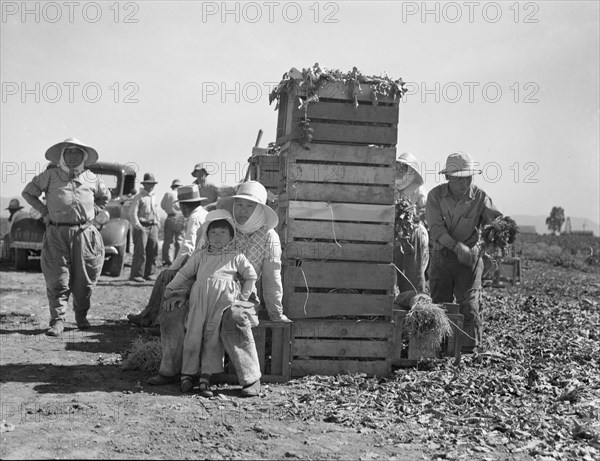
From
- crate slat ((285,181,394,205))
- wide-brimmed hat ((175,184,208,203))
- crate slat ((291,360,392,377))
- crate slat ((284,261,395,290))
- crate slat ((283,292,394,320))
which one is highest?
wide-brimmed hat ((175,184,208,203))

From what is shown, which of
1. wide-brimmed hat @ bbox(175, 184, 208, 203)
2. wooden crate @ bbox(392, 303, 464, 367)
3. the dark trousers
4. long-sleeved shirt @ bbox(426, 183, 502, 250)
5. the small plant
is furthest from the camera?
the dark trousers

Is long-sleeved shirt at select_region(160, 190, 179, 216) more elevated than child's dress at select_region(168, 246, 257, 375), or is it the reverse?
long-sleeved shirt at select_region(160, 190, 179, 216)

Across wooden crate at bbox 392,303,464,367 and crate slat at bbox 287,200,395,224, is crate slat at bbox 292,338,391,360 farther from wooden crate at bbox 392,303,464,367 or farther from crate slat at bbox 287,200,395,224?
crate slat at bbox 287,200,395,224

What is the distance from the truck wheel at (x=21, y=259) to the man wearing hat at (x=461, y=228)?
1088cm

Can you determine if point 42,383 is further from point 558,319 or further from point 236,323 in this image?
point 558,319

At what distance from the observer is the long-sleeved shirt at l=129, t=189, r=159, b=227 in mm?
14328

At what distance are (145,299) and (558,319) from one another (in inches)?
269

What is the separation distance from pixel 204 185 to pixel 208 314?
20.9 feet

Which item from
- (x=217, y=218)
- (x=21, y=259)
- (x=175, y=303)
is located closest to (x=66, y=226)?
(x=175, y=303)

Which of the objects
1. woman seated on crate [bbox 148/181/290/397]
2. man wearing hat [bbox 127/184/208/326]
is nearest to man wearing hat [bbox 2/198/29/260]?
man wearing hat [bbox 127/184/208/326]

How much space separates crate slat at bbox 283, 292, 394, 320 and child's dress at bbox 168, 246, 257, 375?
658 mm

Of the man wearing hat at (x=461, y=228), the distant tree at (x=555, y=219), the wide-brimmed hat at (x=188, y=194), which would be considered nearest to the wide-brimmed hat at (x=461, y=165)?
the man wearing hat at (x=461, y=228)

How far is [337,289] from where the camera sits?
22.2 feet

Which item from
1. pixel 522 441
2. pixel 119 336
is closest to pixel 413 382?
pixel 522 441
